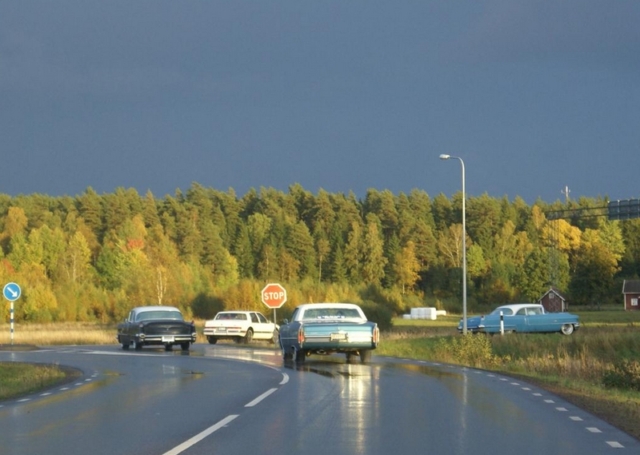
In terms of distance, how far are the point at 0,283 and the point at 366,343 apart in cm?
8152

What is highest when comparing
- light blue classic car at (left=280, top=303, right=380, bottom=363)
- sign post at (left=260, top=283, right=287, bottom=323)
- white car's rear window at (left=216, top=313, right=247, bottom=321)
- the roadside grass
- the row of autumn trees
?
the row of autumn trees

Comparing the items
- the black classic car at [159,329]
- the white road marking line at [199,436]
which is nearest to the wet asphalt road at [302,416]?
the white road marking line at [199,436]

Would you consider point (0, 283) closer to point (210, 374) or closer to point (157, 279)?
point (157, 279)

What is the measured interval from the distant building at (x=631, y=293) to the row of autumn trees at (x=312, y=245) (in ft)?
6.80

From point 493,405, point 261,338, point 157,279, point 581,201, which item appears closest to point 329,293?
point 157,279

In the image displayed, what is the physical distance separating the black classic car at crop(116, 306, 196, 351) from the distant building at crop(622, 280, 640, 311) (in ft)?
338

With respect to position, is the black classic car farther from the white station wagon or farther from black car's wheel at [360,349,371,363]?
black car's wheel at [360,349,371,363]

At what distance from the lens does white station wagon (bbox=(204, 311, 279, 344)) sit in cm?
5050

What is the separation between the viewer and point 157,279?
10000 cm

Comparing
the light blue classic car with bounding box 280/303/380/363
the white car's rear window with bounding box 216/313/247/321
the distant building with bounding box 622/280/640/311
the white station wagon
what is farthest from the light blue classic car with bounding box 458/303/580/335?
the distant building with bounding box 622/280/640/311

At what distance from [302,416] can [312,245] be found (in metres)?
138

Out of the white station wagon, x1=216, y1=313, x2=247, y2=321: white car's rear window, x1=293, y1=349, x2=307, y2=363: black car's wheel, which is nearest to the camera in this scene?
x1=293, y1=349, x2=307, y2=363: black car's wheel

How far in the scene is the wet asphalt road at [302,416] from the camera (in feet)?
41.9

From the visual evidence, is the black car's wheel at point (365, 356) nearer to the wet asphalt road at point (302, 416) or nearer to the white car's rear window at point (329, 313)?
the white car's rear window at point (329, 313)
